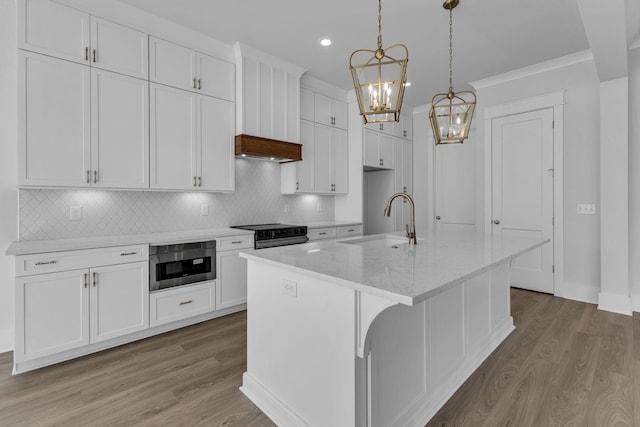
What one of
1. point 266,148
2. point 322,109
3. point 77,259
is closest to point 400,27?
point 322,109

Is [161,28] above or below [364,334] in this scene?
above

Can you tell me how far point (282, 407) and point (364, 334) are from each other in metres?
0.80

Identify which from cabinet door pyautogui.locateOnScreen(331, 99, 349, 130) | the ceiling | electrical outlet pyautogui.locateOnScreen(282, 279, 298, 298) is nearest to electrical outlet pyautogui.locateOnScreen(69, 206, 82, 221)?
the ceiling

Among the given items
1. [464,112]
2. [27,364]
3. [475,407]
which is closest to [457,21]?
[464,112]

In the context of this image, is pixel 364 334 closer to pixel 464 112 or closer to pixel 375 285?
pixel 375 285

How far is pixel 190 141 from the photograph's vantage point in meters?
3.32

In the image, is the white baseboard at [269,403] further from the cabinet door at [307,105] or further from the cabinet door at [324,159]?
the cabinet door at [307,105]

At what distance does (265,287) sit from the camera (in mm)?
1911

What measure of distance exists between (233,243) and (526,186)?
381 centimetres

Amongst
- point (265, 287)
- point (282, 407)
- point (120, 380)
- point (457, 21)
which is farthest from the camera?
point (457, 21)

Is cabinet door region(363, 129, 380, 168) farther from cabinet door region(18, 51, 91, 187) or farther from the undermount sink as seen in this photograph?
cabinet door region(18, 51, 91, 187)

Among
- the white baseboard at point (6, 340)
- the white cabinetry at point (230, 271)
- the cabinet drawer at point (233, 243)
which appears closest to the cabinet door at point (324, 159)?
the cabinet drawer at point (233, 243)

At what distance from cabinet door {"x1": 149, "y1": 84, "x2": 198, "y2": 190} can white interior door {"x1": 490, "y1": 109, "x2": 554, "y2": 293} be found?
3982mm

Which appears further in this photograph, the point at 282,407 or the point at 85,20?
the point at 85,20
